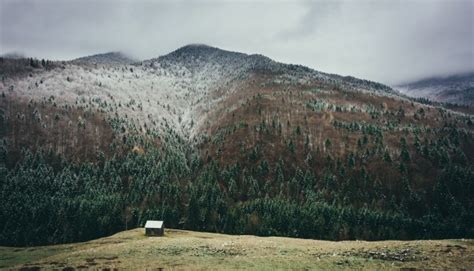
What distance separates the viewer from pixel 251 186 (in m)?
144

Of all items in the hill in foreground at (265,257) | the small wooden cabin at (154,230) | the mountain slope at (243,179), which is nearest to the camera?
the hill in foreground at (265,257)

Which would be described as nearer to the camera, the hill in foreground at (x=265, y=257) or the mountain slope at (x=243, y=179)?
the hill in foreground at (x=265, y=257)

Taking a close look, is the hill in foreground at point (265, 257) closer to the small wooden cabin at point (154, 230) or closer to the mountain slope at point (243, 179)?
the small wooden cabin at point (154, 230)

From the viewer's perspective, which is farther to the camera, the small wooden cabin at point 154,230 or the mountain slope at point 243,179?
the mountain slope at point 243,179

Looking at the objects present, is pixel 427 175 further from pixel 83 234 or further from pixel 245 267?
pixel 83 234

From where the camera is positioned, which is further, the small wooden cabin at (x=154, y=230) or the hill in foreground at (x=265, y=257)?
the small wooden cabin at (x=154, y=230)

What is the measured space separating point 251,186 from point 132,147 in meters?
73.0

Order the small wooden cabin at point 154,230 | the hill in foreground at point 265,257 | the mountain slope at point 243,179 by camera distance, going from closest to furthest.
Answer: the hill in foreground at point 265,257
the small wooden cabin at point 154,230
the mountain slope at point 243,179

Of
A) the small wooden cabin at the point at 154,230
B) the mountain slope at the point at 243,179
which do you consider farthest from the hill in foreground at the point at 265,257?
the mountain slope at the point at 243,179

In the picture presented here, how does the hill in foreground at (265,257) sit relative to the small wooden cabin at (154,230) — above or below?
above

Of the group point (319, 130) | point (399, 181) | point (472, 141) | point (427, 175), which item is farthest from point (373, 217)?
point (472, 141)

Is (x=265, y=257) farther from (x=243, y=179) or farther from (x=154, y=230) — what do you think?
(x=243, y=179)

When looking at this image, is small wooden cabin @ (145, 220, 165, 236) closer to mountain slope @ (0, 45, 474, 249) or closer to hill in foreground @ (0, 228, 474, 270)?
mountain slope @ (0, 45, 474, 249)

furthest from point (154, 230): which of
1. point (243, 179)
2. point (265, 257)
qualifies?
point (243, 179)
